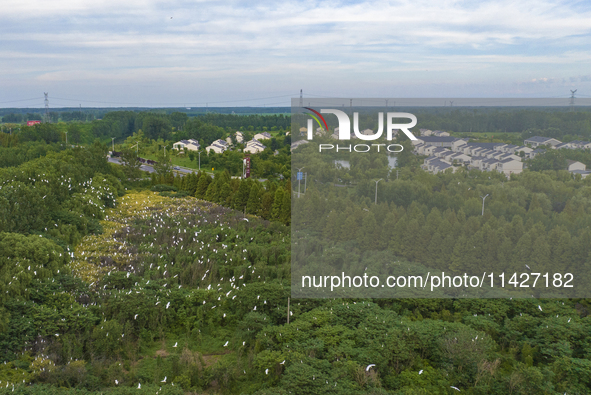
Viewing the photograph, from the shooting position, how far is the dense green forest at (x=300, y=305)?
353 inches

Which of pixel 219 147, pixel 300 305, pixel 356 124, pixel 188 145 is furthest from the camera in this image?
pixel 188 145

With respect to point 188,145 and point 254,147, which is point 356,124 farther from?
point 188,145

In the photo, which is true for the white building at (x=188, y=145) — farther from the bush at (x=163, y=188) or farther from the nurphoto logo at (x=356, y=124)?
the nurphoto logo at (x=356, y=124)

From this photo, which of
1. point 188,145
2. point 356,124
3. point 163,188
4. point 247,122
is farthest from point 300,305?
point 247,122

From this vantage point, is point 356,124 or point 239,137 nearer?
point 356,124

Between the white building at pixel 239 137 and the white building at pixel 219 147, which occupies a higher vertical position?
the white building at pixel 239 137

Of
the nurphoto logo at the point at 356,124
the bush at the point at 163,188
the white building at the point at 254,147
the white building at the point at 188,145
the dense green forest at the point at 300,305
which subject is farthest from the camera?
the white building at the point at 188,145

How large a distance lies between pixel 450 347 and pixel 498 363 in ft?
3.30

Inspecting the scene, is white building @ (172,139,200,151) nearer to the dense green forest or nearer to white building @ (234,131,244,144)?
white building @ (234,131,244,144)

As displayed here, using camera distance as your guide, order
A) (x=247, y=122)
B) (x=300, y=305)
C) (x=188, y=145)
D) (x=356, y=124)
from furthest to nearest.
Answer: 1. (x=247, y=122)
2. (x=188, y=145)
3. (x=300, y=305)
4. (x=356, y=124)

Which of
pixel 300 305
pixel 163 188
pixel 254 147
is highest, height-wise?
pixel 254 147

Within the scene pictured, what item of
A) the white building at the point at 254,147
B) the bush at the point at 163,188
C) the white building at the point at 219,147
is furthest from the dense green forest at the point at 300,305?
the white building at the point at 219,147

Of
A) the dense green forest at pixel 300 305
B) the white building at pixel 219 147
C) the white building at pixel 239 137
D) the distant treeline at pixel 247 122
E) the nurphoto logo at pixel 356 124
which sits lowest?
the dense green forest at pixel 300 305

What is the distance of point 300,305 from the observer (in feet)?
37.7
